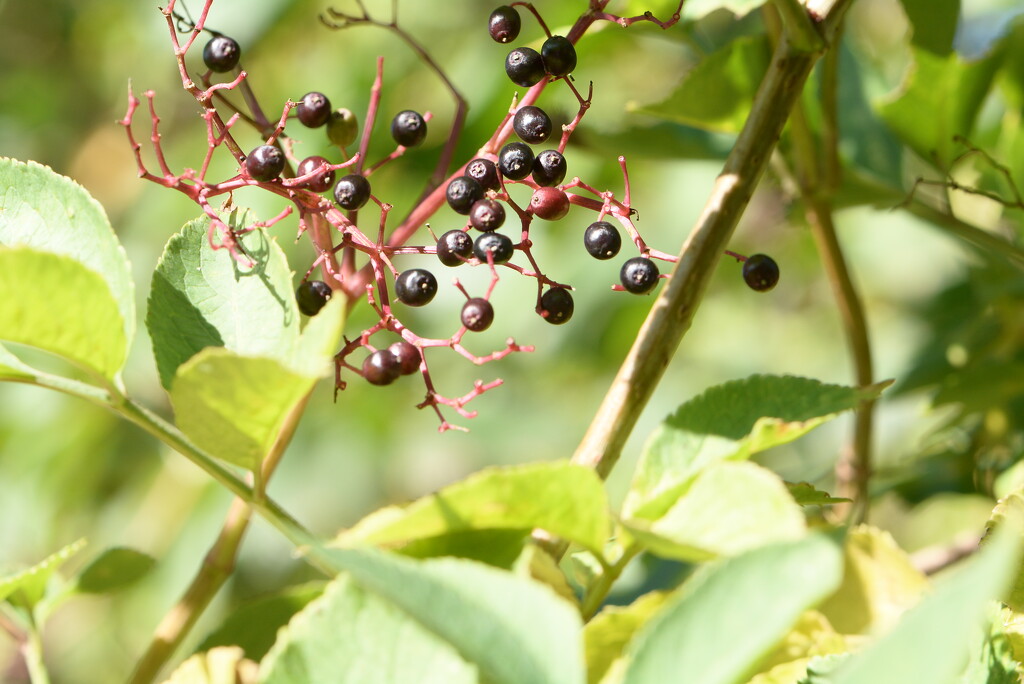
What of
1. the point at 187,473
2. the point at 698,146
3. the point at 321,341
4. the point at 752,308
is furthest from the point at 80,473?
the point at 321,341

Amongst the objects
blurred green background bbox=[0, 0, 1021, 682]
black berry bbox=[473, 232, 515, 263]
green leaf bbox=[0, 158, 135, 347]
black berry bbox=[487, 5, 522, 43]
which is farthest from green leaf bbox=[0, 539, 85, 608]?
blurred green background bbox=[0, 0, 1021, 682]

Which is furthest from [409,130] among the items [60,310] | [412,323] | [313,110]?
[412,323]

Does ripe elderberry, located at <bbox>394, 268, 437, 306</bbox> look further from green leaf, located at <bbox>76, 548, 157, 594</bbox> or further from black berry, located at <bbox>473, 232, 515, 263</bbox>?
green leaf, located at <bbox>76, 548, 157, 594</bbox>

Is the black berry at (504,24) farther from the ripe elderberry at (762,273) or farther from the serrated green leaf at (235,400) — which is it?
the serrated green leaf at (235,400)

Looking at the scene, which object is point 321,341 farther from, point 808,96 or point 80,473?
point 80,473

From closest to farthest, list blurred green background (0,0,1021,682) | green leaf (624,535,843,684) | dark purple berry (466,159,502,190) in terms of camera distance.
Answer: green leaf (624,535,843,684), dark purple berry (466,159,502,190), blurred green background (0,0,1021,682)

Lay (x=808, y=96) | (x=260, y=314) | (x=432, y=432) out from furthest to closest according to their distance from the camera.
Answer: (x=432, y=432) < (x=808, y=96) < (x=260, y=314)

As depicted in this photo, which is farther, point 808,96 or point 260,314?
point 808,96

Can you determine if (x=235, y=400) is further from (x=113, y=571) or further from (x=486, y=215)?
(x=113, y=571)

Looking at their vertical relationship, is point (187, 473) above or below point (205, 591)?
below
